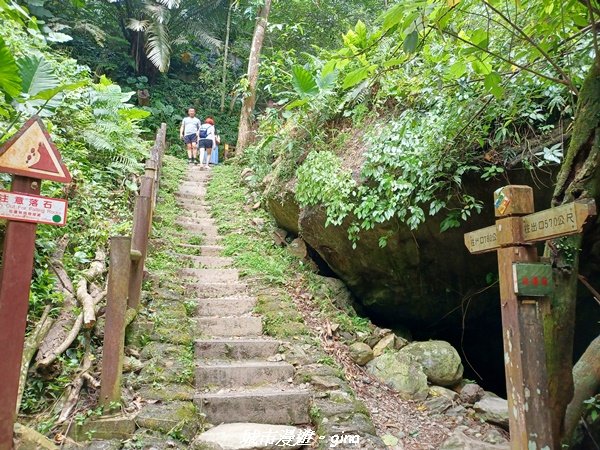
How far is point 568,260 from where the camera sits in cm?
246

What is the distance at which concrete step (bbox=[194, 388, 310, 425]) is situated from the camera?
336cm

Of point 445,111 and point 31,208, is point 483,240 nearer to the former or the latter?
A: point 445,111

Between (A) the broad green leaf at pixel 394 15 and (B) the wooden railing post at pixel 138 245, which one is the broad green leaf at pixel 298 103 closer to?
(B) the wooden railing post at pixel 138 245

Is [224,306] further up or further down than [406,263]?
further down

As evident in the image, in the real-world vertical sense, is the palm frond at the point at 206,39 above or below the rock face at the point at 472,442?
above

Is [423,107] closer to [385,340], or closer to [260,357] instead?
[385,340]

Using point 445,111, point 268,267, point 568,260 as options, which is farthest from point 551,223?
point 268,267

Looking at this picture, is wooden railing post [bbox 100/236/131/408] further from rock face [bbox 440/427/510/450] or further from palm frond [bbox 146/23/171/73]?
palm frond [bbox 146/23/171/73]

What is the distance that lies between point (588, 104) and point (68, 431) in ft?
12.7

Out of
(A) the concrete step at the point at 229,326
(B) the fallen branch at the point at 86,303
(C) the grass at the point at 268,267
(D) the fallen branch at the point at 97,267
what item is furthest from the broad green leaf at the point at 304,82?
(B) the fallen branch at the point at 86,303

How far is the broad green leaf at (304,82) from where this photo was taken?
668 cm

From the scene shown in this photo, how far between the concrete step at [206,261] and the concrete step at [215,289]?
0.62 metres

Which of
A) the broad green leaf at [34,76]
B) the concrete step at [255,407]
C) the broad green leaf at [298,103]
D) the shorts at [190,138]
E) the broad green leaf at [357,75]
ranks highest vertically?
the shorts at [190,138]

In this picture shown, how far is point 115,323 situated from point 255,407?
1.29 m
